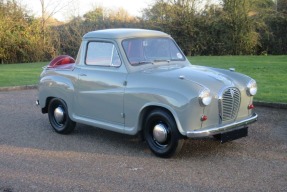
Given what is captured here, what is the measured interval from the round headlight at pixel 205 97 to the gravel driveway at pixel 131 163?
862 millimetres

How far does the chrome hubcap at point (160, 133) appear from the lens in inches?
231

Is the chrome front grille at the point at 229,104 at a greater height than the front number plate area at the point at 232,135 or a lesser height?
greater

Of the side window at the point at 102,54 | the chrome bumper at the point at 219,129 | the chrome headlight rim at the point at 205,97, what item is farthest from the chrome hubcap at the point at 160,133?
the side window at the point at 102,54

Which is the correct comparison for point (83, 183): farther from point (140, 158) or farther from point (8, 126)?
point (8, 126)

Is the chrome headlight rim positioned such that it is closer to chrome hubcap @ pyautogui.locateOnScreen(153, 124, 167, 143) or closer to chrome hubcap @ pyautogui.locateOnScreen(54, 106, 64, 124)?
chrome hubcap @ pyautogui.locateOnScreen(153, 124, 167, 143)

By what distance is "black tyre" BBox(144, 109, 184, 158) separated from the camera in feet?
18.8

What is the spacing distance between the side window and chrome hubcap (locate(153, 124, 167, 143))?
128 cm

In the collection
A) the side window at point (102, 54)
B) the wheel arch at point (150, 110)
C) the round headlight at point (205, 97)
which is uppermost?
the side window at point (102, 54)

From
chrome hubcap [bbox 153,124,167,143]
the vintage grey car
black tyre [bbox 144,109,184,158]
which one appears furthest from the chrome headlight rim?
chrome hubcap [bbox 153,124,167,143]

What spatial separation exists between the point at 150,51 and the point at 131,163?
78.2 inches

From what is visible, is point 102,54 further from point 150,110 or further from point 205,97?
point 205,97

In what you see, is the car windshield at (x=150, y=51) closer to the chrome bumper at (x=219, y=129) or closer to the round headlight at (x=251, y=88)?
the round headlight at (x=251, y=88)

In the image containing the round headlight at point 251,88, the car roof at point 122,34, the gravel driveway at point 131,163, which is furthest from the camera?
the car roof at point 122,34

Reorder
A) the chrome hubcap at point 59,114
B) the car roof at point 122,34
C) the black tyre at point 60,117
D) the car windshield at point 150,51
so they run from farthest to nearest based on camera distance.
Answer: the chrome hubcap at point 59,114, the black tyre at point 60,117, the car roof at point 122,34, the car windshield at point 150,51
